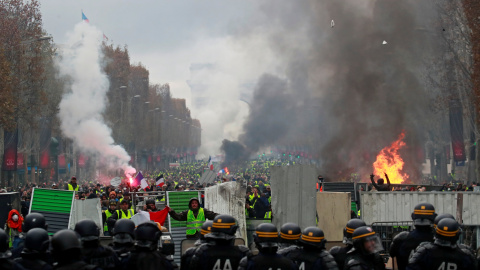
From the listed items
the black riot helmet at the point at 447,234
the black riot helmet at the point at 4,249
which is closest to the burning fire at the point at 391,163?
the black riot helmet at the point at 447,234

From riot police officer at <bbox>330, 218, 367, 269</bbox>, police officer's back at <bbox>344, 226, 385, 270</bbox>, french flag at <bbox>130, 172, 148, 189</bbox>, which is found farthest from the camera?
french flag at <bbox>130, 172, 148, 189</bbox>

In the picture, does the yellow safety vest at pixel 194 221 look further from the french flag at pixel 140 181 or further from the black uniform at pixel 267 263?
the french flag at pixel 140 181

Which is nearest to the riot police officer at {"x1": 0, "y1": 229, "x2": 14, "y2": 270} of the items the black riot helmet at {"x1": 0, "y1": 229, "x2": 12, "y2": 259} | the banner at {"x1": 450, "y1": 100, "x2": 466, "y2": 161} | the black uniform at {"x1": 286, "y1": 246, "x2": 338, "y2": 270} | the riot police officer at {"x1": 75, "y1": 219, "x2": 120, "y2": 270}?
the black riot helmet at {"x1": 0, "y1": 229, "x2": 12, "y2": 259}

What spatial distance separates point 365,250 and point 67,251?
241 cm

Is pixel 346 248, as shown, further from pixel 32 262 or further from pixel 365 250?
pixel 32 262

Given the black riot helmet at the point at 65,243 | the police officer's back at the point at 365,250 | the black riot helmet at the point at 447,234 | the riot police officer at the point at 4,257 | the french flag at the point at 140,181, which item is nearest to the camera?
the black riot helmet at the point at 65,243

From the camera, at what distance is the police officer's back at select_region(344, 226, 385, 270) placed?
21.0ft

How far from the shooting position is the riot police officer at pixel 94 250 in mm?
6516

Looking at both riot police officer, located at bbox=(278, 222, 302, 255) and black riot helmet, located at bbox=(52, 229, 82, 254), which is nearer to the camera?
black riot helmet, located at bbox=(52, 229, 82, 254)

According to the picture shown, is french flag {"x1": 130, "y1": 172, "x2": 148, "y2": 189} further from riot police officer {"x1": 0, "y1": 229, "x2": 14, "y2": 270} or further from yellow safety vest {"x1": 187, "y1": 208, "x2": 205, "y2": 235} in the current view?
riot police officer {"x1": 0, "y1": 229, "x2": 14, "y2": 270}

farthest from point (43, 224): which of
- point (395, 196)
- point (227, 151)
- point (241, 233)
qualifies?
point (227, 151)

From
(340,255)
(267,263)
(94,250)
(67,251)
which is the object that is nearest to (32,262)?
(94,250)

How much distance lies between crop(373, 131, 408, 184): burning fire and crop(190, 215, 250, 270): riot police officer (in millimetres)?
30350

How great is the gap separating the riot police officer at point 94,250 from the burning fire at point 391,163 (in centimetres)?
3097
